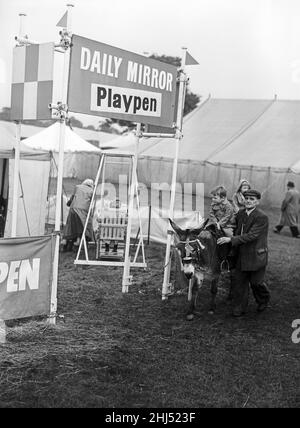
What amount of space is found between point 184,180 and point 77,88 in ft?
64.0

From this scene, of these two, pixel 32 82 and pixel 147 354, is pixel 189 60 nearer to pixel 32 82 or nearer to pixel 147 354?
pixel 32 82

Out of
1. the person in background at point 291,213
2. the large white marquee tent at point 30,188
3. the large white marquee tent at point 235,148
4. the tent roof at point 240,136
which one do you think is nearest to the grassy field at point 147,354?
the large white marquee tent at point 30,188

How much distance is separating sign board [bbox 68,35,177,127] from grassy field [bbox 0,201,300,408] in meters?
2.69

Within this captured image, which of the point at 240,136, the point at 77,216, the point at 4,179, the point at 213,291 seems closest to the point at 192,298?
the point at 213,291

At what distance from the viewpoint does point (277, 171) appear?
71.1ft

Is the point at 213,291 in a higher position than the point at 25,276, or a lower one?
lower

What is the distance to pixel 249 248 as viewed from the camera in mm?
7480

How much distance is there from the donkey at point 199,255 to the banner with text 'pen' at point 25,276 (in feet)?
5.41

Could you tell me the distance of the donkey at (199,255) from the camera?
6859 millimetres

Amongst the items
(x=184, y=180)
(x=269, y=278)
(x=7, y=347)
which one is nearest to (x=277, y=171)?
(x=184, y=180)

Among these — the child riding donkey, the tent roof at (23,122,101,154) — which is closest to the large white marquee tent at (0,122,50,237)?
the tent roof at (23,122,101,154)

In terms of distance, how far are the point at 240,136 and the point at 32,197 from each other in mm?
14452

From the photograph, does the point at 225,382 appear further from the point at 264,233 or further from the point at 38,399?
the point at 264,233

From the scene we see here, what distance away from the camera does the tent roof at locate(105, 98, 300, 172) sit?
22562mm
